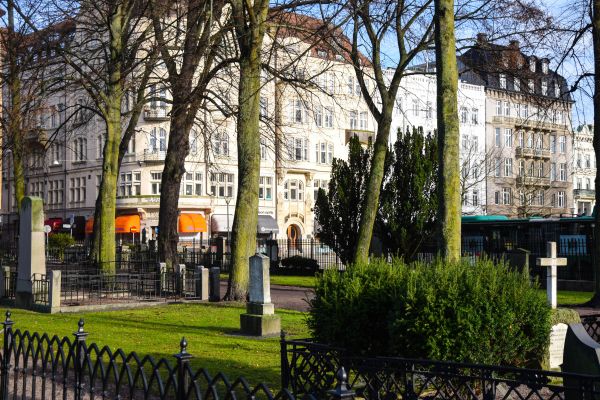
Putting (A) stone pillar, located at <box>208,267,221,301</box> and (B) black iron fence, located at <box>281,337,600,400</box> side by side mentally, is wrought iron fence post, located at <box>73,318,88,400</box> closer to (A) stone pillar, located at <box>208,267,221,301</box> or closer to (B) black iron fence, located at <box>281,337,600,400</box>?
(B) black iron fence, located at <box>281,337,600,400</box>

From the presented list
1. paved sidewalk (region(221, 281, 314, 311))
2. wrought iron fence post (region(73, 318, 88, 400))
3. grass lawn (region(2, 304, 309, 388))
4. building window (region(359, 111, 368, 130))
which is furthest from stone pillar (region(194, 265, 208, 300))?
building window (region(359, 111, 368, 130))

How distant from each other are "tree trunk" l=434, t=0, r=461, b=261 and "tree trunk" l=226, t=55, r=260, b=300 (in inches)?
347

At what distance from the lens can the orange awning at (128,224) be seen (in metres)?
58.7

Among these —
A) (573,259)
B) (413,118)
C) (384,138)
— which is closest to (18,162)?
(384,138)

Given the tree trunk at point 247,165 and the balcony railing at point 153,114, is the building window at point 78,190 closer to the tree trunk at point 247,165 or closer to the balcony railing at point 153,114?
the balcony railing at point 153,114

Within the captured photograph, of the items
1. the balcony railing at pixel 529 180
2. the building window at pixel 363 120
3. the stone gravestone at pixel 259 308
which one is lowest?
the stone gravestone at pixel 259 308

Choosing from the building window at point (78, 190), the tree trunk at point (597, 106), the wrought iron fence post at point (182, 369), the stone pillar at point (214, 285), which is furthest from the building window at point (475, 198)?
the wrought iron fence post at point (182, 369)

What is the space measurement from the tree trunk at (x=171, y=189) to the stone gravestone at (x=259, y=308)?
38.4 feet

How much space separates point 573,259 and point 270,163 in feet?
118

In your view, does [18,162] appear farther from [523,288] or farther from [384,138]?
[523,288]

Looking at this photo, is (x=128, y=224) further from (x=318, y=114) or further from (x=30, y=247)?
(x=30, y=247)

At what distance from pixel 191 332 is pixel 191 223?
41.0 metres

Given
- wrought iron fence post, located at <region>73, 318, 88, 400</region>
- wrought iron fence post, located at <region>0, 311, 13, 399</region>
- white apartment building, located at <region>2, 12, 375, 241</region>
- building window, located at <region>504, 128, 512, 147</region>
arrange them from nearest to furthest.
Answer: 1. wrought iron fence post, located at <region>73, 318, 88, 400</region>
2. wrought iron fence post, located at <region>0, 311, 13, 399</region>
3. white apartment building, located at <region>2, 12, 375, 241</region>
4. building window, located at <region>504, 128, 512, 147</region>

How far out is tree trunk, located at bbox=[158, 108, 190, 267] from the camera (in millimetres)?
27969
